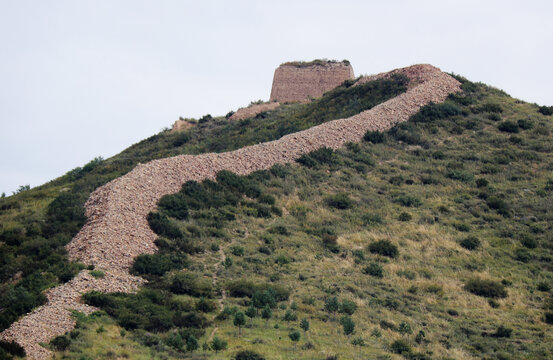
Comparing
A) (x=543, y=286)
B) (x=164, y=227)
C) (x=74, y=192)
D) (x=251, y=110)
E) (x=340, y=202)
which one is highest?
(x=251, y=110)

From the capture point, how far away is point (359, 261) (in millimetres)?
27141

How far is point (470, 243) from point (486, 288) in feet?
15.5

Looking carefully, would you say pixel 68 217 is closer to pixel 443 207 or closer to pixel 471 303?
pixel 471 303

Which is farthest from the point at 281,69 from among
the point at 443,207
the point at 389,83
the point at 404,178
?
the point at 443,207

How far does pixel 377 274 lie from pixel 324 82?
47610 mm

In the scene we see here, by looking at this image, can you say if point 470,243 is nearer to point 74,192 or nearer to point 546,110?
point 74,192

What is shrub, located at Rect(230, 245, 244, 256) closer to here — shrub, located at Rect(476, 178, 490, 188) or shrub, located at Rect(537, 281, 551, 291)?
shrub, located at Rect(537, 281, 551, 291)

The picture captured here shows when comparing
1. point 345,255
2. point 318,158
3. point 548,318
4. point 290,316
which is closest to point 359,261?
point 345,255

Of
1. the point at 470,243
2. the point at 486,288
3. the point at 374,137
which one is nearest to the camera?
the point at 486,288

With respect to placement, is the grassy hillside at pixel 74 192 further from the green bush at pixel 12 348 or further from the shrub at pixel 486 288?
the shrub at pixel 486 288

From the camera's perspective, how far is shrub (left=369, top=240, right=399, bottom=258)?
28156mm

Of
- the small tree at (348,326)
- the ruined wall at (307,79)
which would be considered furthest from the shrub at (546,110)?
the small tree at (348,326)

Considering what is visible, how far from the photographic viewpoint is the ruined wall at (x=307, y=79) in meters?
70.8

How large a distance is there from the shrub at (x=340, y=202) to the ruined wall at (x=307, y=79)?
121 ft
